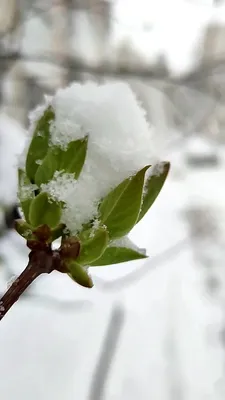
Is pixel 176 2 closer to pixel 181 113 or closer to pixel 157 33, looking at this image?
pixel 157 33

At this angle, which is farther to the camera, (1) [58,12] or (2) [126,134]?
(1) [58,12]

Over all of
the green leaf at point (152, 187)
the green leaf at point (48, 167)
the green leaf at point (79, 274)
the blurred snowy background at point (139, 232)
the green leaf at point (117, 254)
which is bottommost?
the green leaf at point (79, 274)

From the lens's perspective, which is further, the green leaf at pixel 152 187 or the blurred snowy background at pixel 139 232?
the blurred snowy background at pixel 139 232

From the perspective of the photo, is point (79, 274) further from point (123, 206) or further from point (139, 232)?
point (139, 232)

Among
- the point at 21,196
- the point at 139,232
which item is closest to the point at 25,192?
the point at 21,196

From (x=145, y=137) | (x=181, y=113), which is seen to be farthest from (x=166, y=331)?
(x=181, y=113)

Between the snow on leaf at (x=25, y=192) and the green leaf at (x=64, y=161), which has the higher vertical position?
the green leaf at (x=64, y=161)
